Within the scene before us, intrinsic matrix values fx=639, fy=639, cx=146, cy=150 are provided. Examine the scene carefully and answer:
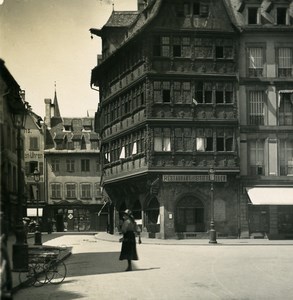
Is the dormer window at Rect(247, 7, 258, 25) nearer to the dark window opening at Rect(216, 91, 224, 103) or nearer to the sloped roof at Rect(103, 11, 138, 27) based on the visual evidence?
the dark window opening at Rect(216, 91, 224, 103)

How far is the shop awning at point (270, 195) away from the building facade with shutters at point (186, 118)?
116cm

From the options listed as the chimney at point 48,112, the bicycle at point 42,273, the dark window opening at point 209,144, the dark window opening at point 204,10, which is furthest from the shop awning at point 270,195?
the chimney at point 48,112

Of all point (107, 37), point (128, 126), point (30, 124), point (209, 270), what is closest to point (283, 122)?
point (128, 126)

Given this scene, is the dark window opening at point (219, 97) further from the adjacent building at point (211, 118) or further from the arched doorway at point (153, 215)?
the arched doorway at point (153, 215)

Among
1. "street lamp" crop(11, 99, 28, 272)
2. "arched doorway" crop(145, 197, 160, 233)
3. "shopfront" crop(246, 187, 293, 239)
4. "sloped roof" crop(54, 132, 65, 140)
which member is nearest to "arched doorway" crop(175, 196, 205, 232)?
"arched doorway" crop(145, 197, 160, 233)

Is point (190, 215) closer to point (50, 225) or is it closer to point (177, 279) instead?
point (177, 279)

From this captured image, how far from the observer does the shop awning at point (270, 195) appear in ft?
137

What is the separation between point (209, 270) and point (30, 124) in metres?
54.0

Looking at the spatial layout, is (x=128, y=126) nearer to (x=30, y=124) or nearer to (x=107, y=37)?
(x=107, y=37)

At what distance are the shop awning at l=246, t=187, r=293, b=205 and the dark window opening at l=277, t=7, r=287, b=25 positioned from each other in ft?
37.5

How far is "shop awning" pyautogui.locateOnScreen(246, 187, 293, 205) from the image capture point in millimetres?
41844

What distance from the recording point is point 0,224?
8828 mm

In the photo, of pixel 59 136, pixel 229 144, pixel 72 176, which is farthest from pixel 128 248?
pixel 59 136

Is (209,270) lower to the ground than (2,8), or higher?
lower
